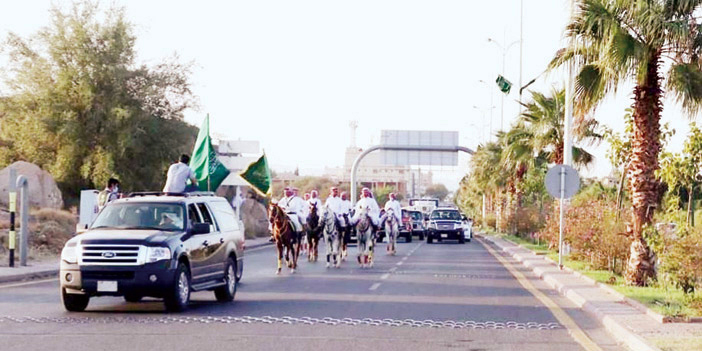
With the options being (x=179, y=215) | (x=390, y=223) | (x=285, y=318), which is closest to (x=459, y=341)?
(x=285, y=318)

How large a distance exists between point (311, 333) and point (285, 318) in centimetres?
179

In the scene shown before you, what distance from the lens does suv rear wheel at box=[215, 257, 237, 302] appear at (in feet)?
61.0

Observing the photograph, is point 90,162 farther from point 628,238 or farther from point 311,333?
point 311,333

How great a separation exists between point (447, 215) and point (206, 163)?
87.9 feet

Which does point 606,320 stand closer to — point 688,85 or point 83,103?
point 688,85

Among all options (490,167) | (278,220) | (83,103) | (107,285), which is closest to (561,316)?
(107,285)

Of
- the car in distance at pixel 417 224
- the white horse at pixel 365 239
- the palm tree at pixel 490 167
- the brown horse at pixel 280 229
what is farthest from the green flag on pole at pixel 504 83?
the brown horse at pixel 280 229

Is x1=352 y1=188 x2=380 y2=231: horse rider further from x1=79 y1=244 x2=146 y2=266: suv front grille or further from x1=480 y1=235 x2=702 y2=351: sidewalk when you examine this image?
x1=79 y1=244 x2=146 y2=266: suv front grille

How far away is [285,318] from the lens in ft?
51.8

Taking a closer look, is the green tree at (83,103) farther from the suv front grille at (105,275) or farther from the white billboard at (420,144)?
the white billboard at (420,144)

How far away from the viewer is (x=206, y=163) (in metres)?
30.7

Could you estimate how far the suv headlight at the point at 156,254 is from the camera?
1603 centimetres

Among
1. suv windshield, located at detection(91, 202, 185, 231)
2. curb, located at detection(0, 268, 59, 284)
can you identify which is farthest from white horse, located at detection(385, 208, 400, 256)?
suv windshield, located at detection(91, 202, 185, 231)

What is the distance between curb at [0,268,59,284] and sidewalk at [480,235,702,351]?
11.7 meters
